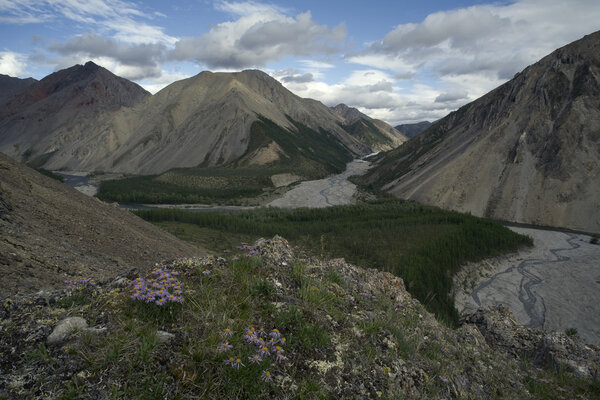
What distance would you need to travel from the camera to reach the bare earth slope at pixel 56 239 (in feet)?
29.7

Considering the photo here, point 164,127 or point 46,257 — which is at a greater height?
point 164,127

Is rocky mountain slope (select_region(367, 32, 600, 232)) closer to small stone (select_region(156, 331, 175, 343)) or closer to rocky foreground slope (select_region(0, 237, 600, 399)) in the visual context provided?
rocky foreground slope (select_region(0, 237, 600, 399))

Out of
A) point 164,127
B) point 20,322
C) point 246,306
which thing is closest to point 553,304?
point 246,306

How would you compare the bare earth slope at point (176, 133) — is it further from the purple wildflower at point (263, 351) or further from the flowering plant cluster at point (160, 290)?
the purple wildflower at point (263, 351)

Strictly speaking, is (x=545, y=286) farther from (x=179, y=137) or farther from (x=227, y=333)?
(x=179, y=137)

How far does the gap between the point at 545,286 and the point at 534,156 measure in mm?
38493

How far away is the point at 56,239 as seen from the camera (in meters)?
12.4

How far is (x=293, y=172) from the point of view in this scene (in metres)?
108

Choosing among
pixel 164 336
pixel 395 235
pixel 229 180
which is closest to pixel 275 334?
pixel 164 336

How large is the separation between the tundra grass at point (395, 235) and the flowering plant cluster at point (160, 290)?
19073 mm

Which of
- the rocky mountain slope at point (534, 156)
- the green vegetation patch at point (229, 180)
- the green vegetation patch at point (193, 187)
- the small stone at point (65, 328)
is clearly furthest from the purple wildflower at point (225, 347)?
the green vegetation patch at point (193, 187)

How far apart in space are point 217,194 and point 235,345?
7946 centimetres

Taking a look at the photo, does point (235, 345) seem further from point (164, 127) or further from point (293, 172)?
point (164, 127)

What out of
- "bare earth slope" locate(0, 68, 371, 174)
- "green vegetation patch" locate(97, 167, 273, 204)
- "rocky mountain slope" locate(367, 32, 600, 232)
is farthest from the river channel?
"bare earth slope" locate(0, 68, 371, 174)
